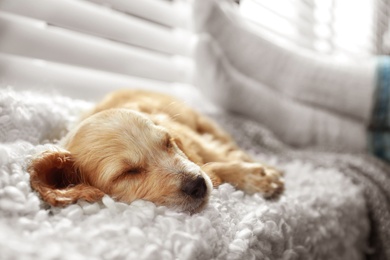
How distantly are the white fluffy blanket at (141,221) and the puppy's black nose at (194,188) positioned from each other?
32 millimetres

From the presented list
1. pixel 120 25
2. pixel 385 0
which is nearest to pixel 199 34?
pixel 120 25

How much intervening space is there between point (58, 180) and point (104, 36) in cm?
80

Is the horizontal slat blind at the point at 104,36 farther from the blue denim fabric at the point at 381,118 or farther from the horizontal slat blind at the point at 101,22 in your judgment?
the blue denim fabric at the point at 381,118

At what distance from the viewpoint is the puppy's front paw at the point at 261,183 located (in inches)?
37.5

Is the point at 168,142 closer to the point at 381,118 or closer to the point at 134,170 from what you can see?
the point at 134,170

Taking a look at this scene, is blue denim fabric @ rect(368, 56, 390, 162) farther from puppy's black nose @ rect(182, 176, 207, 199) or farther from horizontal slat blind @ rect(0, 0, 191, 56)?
puppy's black nose @ rect(182, 176, 207, 199)

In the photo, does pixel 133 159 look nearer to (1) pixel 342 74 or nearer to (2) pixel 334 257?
(2) pixel 334 257

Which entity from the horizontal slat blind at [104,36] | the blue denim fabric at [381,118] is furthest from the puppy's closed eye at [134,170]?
the blue denim fabric at [381,118]

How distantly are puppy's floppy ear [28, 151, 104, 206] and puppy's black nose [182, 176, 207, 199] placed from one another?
15 cm

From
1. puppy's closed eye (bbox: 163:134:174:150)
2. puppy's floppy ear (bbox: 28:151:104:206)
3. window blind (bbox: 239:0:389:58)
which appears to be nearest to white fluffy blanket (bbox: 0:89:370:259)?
puppy's floppy ear (bbox: 28:151:104:206)

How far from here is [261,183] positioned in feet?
3.17

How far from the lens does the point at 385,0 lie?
3.66 metres

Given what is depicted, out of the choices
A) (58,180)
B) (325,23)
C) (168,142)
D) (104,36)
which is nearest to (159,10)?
(104,36)

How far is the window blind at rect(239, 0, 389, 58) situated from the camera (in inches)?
88.0
